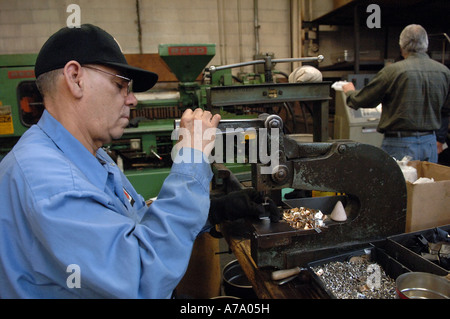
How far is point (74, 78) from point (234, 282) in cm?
151

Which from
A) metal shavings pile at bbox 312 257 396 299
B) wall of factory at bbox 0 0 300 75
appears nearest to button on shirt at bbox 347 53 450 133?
metal shavings pile at bbox 312 257 396 299

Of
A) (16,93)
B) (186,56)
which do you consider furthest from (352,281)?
(16,93)

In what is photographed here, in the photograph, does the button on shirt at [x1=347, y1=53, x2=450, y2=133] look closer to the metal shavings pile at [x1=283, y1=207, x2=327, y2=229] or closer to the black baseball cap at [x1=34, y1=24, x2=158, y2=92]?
the metal shavings pile at [x1=283, y1=207, x2=327, y2=229]

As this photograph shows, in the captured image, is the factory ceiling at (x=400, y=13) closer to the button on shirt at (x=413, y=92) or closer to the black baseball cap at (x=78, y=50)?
the button on shirt at (x=413, y=92)

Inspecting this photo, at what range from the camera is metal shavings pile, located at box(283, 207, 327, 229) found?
3.06 ft

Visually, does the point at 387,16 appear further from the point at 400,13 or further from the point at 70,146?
the point at 70,146

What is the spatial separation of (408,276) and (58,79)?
0.95 m

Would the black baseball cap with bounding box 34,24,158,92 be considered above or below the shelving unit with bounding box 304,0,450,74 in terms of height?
below

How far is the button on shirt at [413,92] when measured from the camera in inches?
80.0

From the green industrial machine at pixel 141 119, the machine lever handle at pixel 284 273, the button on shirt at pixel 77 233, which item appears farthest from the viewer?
the green industrial machine at pixel 141 119

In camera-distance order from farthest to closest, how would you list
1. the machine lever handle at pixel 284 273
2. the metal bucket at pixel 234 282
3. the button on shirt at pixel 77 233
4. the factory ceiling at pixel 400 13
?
the factory ceiling at pixel 400 13 < the metal bucket at pixel 234 282 < the machine lever handle at pixel 284 273 < the button on shirt at pixel 77 233

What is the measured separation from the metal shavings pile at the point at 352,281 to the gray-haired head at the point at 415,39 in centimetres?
176

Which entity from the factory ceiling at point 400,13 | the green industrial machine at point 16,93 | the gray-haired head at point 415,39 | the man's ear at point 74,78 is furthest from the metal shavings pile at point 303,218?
the factory ceiling at point 400,13

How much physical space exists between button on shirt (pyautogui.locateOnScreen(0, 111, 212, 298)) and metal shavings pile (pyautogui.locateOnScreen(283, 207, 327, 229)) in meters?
0.32
